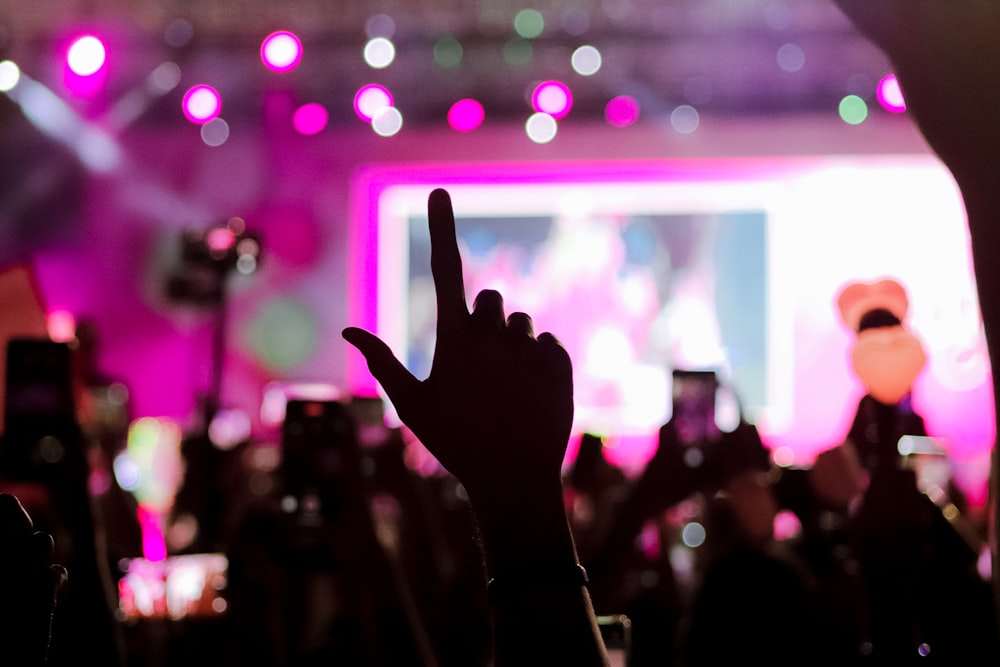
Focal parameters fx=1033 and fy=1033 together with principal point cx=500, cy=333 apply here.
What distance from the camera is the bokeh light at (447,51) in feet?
20.2

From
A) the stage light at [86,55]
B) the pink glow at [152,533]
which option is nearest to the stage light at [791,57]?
the stage light at [86,55]

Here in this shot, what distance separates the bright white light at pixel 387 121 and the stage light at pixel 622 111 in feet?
4.34

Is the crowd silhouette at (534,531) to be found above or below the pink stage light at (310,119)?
below

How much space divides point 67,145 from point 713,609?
648cm

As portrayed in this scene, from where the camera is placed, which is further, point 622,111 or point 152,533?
point 622,111

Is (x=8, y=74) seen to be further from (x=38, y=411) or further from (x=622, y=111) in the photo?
(x=38, y=411)

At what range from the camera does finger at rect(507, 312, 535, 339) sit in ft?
2.77

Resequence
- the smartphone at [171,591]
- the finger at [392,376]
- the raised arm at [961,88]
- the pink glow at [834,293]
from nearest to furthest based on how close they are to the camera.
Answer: the raised arm at [961,88] < the finger at [392,376] < the smartphone at [171,591] < the pink glow at [834,293]

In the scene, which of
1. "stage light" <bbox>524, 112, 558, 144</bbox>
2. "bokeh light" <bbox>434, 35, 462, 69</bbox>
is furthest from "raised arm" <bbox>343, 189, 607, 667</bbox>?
"stage light" <bbox>524, 112, 558, 144</bbox>

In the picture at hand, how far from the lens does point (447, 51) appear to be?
6203 mm

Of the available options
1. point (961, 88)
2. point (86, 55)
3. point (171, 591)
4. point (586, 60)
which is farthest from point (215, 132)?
point (961, 88)

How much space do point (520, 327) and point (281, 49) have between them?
18.5 ft

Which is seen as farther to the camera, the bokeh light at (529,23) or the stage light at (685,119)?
the stage light at (685,119)

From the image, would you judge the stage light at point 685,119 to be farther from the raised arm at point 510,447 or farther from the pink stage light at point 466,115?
the raised arm at point 510,447
